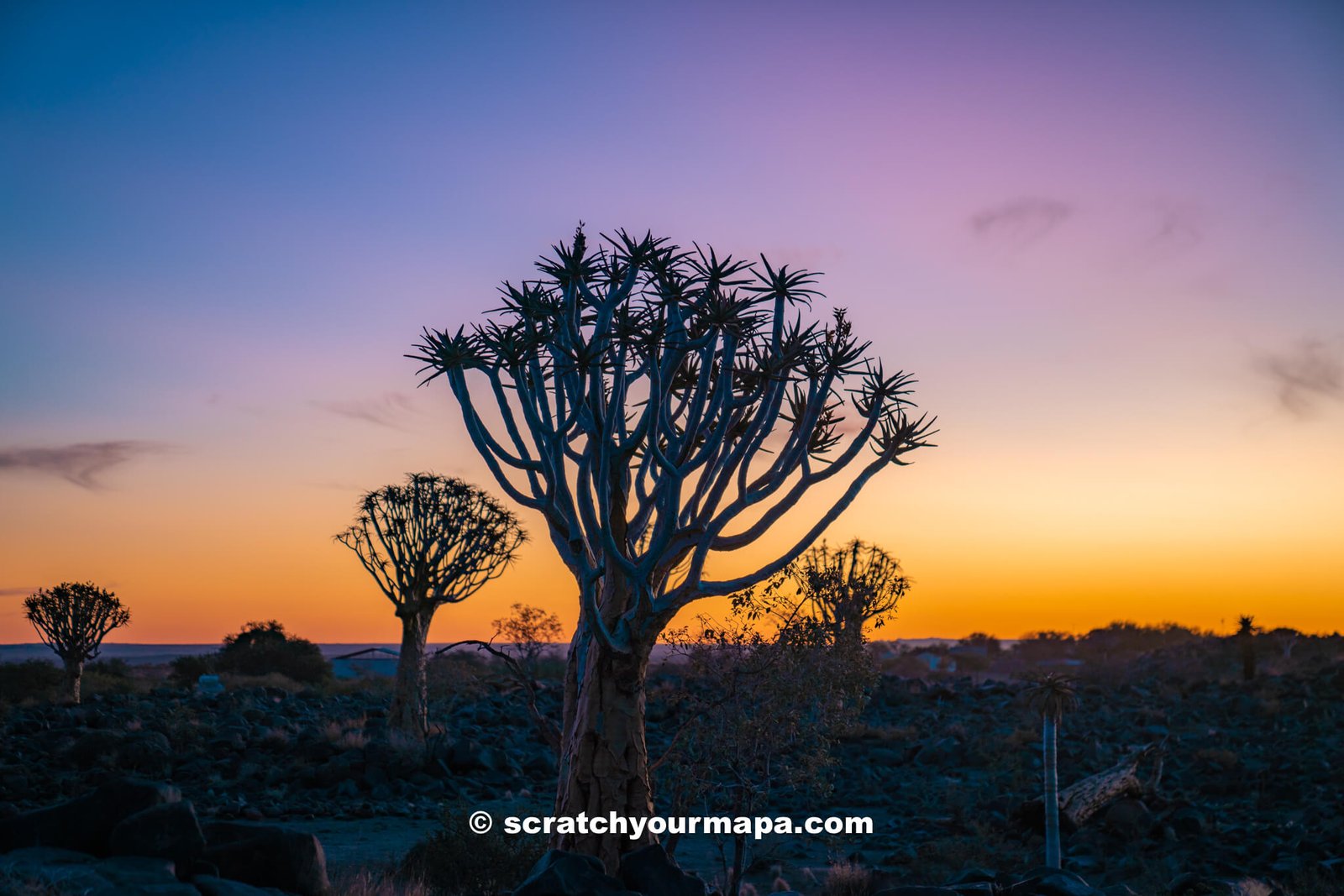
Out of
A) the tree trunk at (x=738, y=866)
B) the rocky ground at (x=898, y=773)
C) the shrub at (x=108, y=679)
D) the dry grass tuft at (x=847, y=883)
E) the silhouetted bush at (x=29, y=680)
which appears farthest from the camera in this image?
the shrub at (x=108, y=679)

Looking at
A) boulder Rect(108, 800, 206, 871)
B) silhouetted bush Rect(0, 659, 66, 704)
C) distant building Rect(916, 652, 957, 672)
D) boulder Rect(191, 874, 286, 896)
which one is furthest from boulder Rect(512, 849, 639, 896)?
distant building Rect(916, 652, 957, 672)

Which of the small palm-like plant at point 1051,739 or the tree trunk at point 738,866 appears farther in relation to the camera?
the small palm-like plant at point 1051,739

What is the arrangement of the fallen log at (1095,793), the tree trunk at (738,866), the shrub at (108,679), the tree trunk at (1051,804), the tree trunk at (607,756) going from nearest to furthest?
1. the tree trunk at (607,756)
2. the tree trunk at (738,866)
3. the tree trunk at (1051,804)
4. the fallen log at (1095,793)
5. the shrub at (108,679)

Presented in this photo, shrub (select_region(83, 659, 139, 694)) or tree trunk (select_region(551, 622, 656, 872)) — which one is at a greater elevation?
tree trunk (select_region(551, 622, 656, 872))

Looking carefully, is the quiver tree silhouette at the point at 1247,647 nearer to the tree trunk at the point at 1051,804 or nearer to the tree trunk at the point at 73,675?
the tree trunk at the point at 1051,804

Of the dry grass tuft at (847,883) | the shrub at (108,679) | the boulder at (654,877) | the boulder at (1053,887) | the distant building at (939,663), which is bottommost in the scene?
the dry grass tuft at (847,883)

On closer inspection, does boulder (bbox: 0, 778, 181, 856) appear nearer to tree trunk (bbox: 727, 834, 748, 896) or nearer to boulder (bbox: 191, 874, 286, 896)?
boulder (bbox: 191, 874, 286, 896)

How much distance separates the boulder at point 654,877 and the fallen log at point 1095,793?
452 inches

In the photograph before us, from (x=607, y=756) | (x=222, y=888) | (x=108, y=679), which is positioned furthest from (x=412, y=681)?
(x=108, y=679)

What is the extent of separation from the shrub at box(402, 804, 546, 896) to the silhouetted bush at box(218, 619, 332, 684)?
3253cm

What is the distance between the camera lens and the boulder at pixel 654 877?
28.0 feet

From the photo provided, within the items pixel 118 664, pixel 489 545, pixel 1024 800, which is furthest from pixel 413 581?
pixel 118 664

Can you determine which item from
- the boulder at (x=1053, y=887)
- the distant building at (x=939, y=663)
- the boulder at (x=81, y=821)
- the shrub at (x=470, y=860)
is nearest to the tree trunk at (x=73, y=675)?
the shrub at (x=470, y=860)

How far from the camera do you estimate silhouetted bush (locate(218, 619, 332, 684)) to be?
42.8 m
